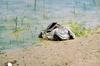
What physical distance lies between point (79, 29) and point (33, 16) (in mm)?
1865

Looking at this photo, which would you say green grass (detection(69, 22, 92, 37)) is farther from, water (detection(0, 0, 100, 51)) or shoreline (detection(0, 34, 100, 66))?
shoreline (detection(0, 34, 100, 66))

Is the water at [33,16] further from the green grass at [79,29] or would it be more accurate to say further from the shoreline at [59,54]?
the shoreline at [59,54]

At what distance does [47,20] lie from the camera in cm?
1128

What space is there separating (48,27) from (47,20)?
1.06m

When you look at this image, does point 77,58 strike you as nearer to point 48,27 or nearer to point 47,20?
point 48,27

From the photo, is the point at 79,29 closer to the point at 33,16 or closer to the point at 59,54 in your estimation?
the point at 33,16

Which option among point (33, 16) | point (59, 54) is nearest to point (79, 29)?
point (33, 16)

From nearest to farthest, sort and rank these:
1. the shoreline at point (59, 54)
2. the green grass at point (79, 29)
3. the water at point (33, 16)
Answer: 1. the shoreline at point (59, 54)
2. the water at point (33, 16)
3. the green grass at point (79, 29)

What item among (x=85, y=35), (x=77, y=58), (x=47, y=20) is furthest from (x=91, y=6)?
(x=77, y=58)

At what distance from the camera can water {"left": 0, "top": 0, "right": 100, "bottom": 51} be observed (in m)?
9.61

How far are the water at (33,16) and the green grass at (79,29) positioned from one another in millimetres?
384

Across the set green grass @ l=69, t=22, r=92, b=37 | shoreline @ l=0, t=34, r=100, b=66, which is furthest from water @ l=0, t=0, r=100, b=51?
shoreline @ l=0, t=34, r=100, b=66

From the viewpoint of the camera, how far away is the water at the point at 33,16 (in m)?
9.61

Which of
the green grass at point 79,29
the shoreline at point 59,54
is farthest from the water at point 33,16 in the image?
the shoreline at point 59,54
